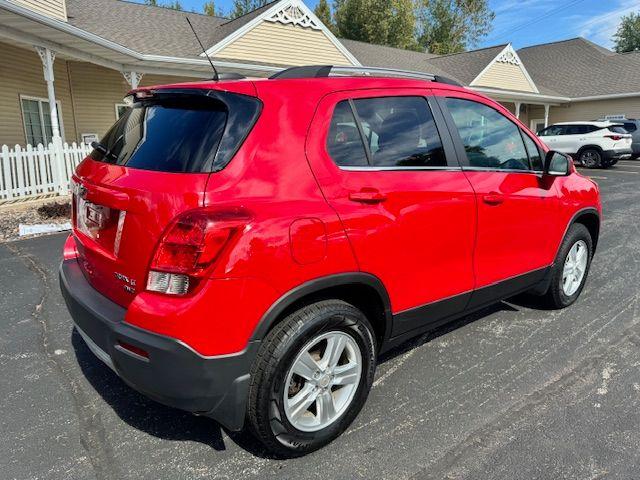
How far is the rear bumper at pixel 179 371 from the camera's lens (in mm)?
1992

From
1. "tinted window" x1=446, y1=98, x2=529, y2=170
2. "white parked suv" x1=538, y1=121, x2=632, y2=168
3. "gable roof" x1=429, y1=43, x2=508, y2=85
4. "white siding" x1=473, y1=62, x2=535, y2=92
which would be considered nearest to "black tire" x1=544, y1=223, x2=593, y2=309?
"tinted window" x1=446, y1=98, x2=529, y2=170

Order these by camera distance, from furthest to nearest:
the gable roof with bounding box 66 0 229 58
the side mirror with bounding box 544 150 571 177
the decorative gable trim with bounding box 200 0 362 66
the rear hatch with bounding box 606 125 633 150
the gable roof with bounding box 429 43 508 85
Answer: the gable roof with bounding box 429 43 508 85, the rear hatch with bounding box 606 125 633 150, the decorative gable trim with bounding box 200 0 362 66, the gable roof with bounding box 66 0 229 58, the side mirror with bounding box 544 150 571 177

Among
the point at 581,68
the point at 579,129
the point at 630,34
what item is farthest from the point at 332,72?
the point at 630,34

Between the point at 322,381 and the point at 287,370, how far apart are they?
0.27 m

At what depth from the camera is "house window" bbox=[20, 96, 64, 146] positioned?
12.6 meters

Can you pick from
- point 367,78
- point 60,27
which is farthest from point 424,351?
point 60,27

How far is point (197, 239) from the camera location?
6.48 ft

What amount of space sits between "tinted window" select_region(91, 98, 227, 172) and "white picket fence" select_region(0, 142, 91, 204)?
823cm

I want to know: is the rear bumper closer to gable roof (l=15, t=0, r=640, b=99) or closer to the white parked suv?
gable roof (l=15, t=0, r=640, b=99)

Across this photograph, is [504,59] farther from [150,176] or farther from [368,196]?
[150,176]

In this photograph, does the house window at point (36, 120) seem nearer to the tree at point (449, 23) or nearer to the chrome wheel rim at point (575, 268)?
the chrome wheel rim at point (575, 268)

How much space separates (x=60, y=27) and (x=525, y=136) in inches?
386

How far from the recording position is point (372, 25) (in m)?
37.6

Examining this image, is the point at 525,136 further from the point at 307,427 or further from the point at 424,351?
the point at 307,427
